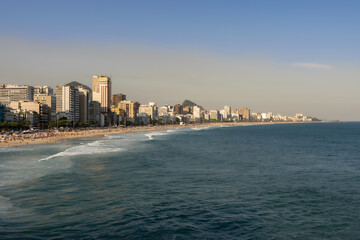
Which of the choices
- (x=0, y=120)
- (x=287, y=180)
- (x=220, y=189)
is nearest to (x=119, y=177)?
(x=220, y=189)

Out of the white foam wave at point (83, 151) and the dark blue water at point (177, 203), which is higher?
the white foam wave at point (83, 151)

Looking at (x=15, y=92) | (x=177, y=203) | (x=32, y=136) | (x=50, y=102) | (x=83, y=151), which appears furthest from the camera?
(x=15, y=92)

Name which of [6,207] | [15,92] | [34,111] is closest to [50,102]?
[34,111]

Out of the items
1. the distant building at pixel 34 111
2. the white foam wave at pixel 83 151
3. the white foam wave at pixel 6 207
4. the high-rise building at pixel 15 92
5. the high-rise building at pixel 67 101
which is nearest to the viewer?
the white foam wave at pixel 6 207

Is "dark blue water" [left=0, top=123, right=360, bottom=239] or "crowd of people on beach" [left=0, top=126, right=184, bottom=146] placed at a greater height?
"crowd of people on beach" [left=0, top=126, right=184, bottom=146]

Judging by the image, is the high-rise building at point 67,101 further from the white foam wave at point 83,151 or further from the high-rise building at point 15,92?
the white foam wave at point 83,151

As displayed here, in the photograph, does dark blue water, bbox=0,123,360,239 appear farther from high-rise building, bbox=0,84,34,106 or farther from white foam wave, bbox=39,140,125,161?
high-rise building, bbox=0,84,34,106

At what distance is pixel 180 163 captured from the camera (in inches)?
1639

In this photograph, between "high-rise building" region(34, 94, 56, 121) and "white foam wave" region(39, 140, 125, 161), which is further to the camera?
"high-rise building" region(34, 94, 56, 121)

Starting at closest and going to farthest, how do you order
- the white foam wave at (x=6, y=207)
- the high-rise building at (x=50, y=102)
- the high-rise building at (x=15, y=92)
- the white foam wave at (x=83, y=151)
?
the white foam wave at (x=6, y=207) < the white foam wave at (x=83, y=151) < the high-rise building at (x=50, y=102) < the high-rise building at (x=15, y=92)

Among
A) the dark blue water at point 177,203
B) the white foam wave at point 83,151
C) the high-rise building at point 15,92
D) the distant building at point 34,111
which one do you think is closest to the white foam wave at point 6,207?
the dark blue water at point 177,203

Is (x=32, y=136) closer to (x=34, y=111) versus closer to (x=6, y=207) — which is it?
(x=6, y=207)

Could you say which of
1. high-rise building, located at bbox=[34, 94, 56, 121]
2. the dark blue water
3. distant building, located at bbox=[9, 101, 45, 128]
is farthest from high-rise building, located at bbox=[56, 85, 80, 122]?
the dark blue water

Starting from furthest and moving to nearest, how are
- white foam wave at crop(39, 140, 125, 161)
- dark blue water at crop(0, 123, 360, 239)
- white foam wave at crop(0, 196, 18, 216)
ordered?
1. white foam wave at crop(39, 140, 125, 161)
2. white foam wave at crop(0, 196, 18, 216)
3. dark blue water at crop(0, 123, 360, 239)
